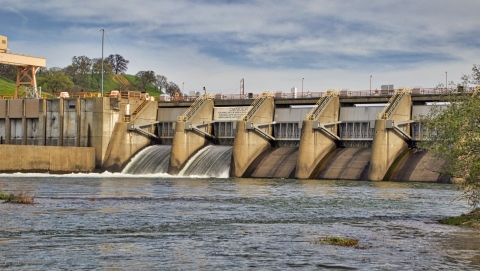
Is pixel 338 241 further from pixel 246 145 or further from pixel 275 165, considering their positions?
pixel 246 145

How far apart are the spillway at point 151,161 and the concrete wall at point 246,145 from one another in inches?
328

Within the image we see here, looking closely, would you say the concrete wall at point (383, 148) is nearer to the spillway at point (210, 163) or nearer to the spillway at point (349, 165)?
the spillway at point (349, 165)

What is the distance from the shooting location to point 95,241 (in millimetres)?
24984

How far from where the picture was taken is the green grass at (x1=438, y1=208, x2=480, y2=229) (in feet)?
99.5

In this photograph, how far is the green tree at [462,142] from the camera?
93.7 ft

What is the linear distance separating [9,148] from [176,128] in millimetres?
16780

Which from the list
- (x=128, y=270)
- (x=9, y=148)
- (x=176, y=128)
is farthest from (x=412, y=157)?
(x=128, y=270)

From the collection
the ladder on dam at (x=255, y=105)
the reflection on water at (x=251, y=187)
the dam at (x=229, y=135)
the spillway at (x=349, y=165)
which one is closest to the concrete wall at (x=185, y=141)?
the dam at (x=229, y=135)

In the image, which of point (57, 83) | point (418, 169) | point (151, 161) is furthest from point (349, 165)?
point (57, 83)

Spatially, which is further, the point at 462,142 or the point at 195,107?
the point at 195,107

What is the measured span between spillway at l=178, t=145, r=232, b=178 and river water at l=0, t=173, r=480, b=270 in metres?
20.7

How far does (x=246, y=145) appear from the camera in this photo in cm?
7044

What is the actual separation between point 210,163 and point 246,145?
13.6 ft

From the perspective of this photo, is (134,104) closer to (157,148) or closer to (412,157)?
(157,148)
